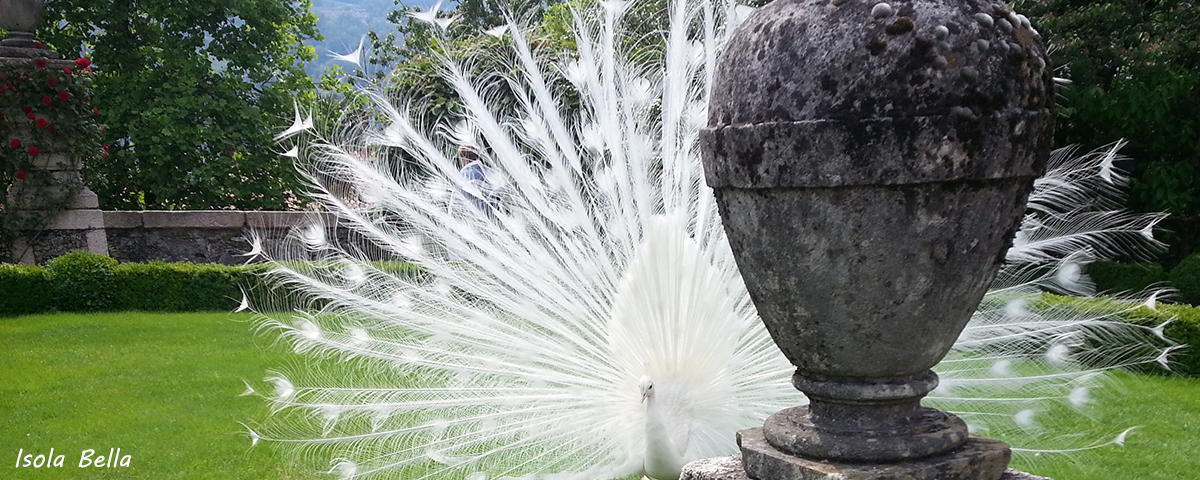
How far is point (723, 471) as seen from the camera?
2.48 meters

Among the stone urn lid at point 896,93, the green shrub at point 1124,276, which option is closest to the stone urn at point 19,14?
the stone urn lid at point 896,93

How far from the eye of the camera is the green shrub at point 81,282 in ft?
33.0

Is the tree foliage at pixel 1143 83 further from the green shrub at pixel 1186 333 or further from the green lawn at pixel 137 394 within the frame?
the green lawn at pixel 137 394

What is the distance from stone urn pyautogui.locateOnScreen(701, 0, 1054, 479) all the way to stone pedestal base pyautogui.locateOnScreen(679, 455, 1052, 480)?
0.16 meters

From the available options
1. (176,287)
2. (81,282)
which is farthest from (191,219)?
(81,282)

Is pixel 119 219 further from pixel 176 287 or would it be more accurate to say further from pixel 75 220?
pixel 176 287

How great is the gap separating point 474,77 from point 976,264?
3563 millimetres

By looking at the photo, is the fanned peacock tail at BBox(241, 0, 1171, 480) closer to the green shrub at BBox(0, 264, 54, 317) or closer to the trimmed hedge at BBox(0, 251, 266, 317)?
the trimmed hedge at BBox(0, 251, 266, 317)

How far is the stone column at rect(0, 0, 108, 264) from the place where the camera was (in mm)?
10938

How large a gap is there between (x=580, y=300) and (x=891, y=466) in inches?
92.0

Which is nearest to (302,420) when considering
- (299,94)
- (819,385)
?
(819,385)

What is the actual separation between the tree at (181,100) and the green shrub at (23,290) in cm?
464

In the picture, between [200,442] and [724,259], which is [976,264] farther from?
[200,442]

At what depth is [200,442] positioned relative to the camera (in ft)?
18.7
